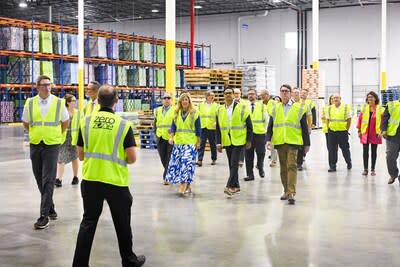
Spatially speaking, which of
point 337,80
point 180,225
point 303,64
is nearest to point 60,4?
point 303,64

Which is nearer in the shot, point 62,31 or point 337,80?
point 62,31

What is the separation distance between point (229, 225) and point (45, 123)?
2736mm

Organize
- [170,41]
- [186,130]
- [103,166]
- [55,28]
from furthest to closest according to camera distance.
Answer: [55,28] → [170,41] → [186,130] → [103,166]

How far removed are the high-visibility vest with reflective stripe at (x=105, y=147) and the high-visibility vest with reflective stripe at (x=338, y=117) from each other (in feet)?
28.0

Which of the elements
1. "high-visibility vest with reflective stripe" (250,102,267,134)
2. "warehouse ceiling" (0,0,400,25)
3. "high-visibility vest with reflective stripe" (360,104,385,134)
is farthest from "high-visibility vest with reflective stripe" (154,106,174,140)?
"warehouse ceiling" (0,0,400,25)

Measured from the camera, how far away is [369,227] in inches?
292

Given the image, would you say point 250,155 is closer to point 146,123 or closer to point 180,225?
Answer: point 180,225

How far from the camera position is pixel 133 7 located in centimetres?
4038

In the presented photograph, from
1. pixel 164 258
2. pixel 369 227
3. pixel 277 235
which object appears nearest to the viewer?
pixel 164 258

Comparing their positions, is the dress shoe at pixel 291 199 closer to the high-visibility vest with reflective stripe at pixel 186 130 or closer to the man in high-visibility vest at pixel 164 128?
the high-visibility vest with reflective stripe at pixel 186 130

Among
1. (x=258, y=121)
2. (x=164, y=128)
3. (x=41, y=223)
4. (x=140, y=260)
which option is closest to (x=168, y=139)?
(x=164, y=128)

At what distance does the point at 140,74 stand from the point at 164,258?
81.7 ft

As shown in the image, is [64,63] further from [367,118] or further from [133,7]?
[367,118]

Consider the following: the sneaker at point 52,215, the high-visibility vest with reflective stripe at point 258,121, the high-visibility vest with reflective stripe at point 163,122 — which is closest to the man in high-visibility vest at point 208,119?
the high-visibility vest with reflective stripe at point 258,121
